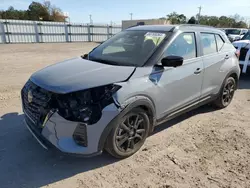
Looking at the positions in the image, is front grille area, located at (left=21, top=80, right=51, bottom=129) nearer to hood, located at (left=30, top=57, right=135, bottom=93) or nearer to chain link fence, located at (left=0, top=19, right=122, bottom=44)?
hood, located at (left=30, top=57, right=135, bottom=93)

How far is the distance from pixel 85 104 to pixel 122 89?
1.60 feet

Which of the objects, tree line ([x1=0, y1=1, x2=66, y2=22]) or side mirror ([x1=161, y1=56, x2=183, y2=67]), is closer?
side mirror ([x1=161, y1=56, x2=183, y2=67])

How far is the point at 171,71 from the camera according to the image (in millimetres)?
3336

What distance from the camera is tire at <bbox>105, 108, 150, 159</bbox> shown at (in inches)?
110

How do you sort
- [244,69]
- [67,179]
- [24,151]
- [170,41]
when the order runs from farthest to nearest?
Result: 1. [244,69]
2. [170,41]
3. [24,151]
4. [67,179]

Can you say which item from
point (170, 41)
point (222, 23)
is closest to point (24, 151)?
point (170, 41)

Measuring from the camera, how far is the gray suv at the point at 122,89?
8.38 feet

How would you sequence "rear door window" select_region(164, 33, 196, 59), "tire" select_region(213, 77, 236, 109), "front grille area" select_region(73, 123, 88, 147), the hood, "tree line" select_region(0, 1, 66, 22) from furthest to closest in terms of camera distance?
"tree line" select_region(0, 1, 66, 22), "tire" select_region(213, 77, 236, 109), "rear door window" select_region(164, 33, 196, 59), the hood, "front grille area" select_region(73, 123, 88, 147)

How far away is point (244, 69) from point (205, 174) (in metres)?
6.17

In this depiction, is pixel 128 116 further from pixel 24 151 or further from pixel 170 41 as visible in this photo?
pixel 24 151

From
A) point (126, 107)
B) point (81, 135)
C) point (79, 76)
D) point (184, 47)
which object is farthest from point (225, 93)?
point (81, 135)

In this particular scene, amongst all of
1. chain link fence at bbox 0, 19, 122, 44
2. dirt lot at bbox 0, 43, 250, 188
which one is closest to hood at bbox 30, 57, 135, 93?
dirt lot at bbox 0, 43, 250, 188

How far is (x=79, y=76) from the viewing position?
2836mm

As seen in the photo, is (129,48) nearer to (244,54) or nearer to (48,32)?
(244,54)
